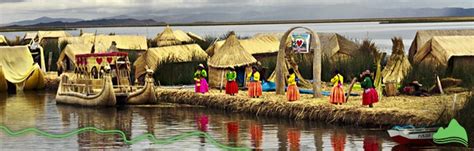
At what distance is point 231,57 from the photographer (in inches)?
1016

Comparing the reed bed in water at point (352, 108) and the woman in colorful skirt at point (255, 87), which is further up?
the woman in colorful skirt at point (255, 87)

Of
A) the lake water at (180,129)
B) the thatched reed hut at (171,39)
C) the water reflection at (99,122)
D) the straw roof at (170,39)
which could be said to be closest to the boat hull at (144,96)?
the lake water at (180,129)

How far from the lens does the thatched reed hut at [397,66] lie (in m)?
23.2

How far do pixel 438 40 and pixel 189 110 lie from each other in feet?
24.8

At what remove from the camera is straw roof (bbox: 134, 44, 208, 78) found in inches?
1159

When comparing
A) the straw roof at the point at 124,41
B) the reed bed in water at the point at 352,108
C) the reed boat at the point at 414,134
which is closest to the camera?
the reed boat at the point at 414,134

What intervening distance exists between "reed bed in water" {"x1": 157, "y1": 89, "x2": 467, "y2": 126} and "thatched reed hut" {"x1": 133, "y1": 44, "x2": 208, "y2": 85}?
17.6 ft

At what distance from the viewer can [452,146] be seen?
15.7 m

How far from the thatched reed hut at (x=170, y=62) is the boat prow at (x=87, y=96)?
309 cm

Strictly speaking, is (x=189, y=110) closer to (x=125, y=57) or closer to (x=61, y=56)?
(x=125, y=57)

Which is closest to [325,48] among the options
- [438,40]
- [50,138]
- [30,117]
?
[438,40]

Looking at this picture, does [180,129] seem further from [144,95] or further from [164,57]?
[164,57]

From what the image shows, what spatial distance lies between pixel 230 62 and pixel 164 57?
4.81 m
